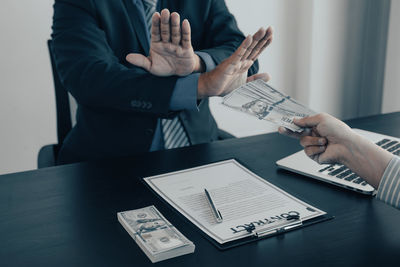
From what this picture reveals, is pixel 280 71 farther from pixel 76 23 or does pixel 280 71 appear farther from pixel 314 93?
pixel 76 23

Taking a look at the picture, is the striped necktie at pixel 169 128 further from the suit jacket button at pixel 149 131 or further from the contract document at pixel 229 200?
the contract document at pixel 229 200

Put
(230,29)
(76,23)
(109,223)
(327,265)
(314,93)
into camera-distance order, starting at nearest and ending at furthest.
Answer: (327,265) → (109,223) → (76,23) → (230,29) → (314,93)

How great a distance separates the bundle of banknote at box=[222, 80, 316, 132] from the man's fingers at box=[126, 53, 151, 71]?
1.51 ft

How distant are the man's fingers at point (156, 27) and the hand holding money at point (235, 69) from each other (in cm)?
19

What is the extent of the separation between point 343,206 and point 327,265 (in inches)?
8.9

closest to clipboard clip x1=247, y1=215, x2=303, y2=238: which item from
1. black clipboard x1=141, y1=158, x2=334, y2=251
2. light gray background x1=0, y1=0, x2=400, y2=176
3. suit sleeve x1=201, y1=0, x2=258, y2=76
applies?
black clipboard x1=141, y1=158, x2=334, y2=251

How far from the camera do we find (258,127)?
10.9ft

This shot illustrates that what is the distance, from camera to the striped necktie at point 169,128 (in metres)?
1.52

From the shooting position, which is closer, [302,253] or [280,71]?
[302,253]

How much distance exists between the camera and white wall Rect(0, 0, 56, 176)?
2.31 metres

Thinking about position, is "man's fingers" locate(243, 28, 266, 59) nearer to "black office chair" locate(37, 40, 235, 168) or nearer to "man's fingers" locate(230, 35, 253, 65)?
"man's fingers" locate(230, 35, 253, 65)

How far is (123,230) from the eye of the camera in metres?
0.78

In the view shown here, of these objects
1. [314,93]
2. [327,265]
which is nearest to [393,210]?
[327,265]

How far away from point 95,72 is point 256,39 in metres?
0.54
